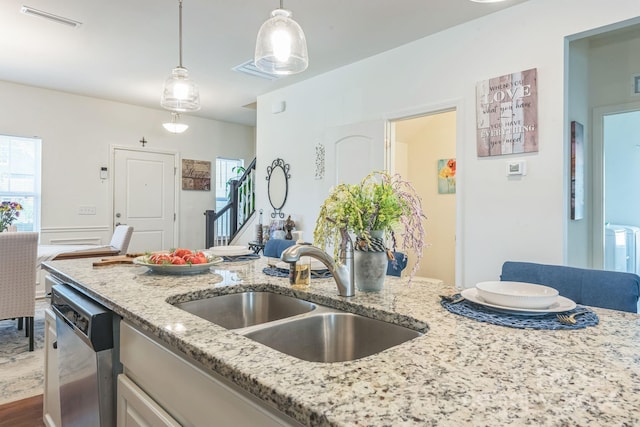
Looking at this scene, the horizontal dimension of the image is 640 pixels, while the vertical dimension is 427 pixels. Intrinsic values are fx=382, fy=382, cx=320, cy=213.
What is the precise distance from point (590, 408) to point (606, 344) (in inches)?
15.0

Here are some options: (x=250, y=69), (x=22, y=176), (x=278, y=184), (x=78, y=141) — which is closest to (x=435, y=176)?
(x=278, y=184)

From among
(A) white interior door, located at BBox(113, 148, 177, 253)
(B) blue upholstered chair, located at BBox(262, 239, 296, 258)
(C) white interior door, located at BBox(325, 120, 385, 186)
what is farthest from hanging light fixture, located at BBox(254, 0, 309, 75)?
(A) white interior door, located at BBox(113, 148, 177, 253)

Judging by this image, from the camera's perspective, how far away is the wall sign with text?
2.82 m

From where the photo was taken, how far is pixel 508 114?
2.93 m

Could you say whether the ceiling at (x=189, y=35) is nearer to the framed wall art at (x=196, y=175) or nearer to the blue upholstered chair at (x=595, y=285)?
the framed wall art at (x=196, y=175)

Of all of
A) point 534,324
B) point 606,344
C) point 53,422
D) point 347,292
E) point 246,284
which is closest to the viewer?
point 606,344

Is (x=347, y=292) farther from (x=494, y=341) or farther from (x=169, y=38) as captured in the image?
(x=169, y=38)

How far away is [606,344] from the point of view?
2.90 ft

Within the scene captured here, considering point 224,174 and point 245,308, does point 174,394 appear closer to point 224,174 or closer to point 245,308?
point 245,308

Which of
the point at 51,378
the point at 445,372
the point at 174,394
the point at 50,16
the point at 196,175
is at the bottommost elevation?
the point at 51,378

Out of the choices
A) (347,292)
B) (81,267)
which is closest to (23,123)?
(81,267)

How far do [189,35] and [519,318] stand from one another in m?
3.53

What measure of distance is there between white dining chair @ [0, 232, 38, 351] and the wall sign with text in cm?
381

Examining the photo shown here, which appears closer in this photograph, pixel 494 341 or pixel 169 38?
pixel 494 341
